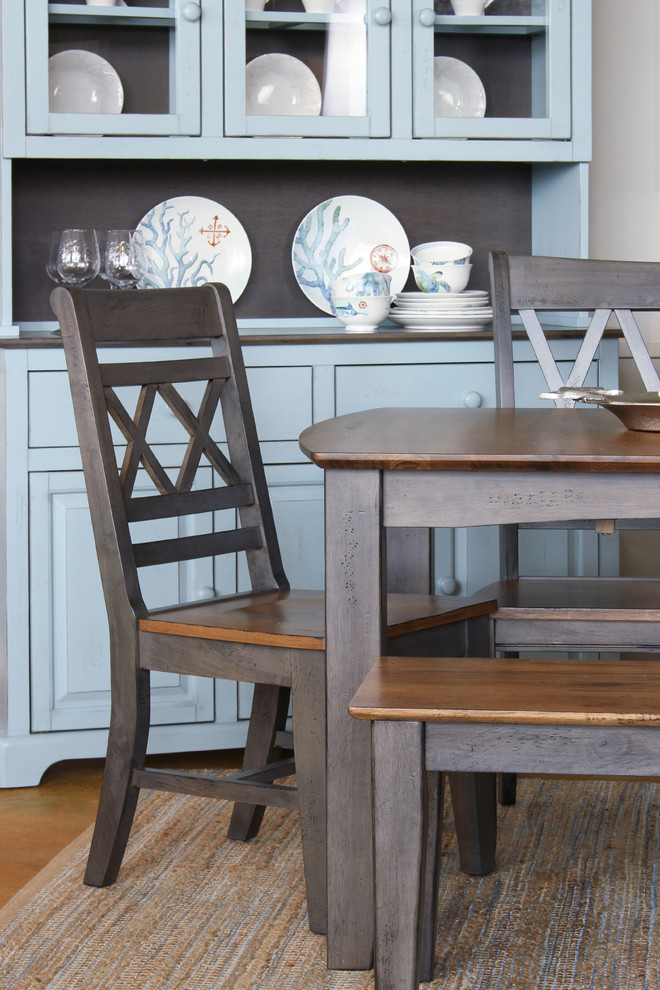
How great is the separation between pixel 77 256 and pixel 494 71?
102 cm

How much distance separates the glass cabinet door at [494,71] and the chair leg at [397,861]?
5.53ft

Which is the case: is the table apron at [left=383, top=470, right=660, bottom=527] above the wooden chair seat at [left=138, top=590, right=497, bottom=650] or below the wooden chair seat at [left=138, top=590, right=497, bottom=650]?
above

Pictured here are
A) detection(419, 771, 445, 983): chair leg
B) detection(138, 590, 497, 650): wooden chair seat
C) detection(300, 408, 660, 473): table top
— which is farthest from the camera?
detection(138, 590, 497, 650): wooden chair seat

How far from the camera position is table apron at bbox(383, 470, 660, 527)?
132 cm

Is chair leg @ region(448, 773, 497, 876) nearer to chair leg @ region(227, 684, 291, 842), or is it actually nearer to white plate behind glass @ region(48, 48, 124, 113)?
chair leg @ region(227, 684, 291, 842)

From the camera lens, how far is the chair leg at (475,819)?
5.74 feet

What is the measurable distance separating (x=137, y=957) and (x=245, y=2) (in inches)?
74.3

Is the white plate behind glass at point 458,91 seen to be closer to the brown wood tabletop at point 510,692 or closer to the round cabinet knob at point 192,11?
the round cabinet knob at point 192,11

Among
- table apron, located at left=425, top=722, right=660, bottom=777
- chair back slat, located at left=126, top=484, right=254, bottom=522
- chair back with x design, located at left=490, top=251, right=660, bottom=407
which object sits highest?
chair back with x design, located at left=490, top=251, right=660, bottom=407

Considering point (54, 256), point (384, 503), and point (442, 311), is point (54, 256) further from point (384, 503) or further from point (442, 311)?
point (384, 503)

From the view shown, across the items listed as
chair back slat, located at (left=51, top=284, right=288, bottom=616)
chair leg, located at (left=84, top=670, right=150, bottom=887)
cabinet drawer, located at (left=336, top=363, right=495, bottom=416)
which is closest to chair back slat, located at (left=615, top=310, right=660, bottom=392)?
cabinet drawer, located at (left=336, top=363, right=495, bottom=416)

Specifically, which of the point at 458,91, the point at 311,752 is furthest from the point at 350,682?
the point at 458,91

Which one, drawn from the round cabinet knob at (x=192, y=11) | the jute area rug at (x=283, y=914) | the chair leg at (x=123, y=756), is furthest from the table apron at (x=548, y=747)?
the round cabinet knob at (x=192, y=11)

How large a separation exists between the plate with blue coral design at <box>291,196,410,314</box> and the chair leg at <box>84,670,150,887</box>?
51.7 inches
